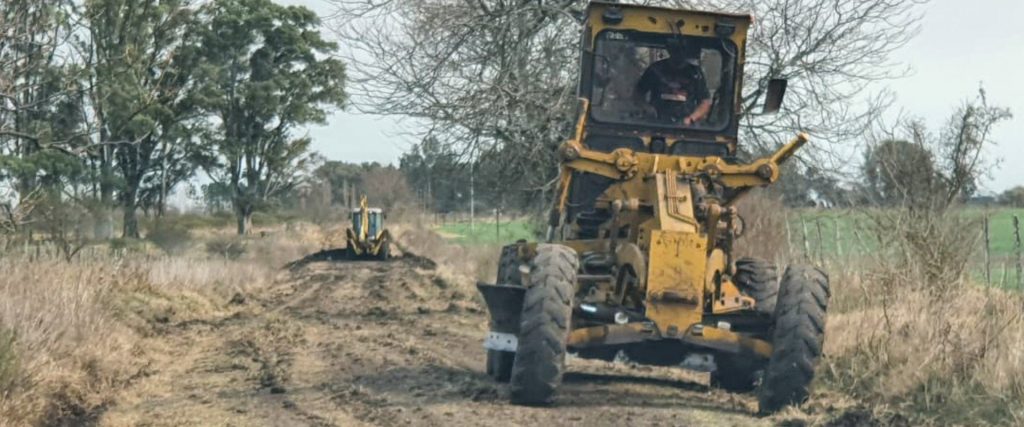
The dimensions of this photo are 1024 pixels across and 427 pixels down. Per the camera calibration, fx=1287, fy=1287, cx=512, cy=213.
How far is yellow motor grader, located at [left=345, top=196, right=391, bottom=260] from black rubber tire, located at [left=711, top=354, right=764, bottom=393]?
104 feet

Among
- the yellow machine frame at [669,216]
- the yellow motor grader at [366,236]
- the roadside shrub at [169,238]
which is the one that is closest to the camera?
the yellow machine frame at [669,216]

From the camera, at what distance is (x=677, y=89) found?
38.4 feet

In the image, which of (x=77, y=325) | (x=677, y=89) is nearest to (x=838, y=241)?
(x=677, y=89)

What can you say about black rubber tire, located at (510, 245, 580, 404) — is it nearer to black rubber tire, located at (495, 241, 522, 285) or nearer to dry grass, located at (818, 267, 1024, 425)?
black rubber tire, located at (495, 241, 522, 285)

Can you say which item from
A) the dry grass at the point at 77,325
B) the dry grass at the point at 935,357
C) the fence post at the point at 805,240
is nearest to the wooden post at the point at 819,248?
the fence post at the point at 805,240

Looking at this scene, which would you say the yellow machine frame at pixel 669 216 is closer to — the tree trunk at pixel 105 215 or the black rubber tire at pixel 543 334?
the black rubber tire at pixel 543 334

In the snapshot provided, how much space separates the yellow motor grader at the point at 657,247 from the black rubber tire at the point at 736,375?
20mm

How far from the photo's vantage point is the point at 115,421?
391 inches

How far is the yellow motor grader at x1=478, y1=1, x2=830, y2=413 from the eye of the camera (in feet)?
32.2

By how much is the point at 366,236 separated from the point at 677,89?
31.8 metres

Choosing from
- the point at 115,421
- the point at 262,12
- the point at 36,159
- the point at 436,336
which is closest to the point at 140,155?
the point at 262,12

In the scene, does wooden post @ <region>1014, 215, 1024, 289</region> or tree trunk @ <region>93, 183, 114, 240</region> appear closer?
wooden post @ <region>1014, 215, 1024, 289</region>

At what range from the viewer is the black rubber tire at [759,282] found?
11.0m

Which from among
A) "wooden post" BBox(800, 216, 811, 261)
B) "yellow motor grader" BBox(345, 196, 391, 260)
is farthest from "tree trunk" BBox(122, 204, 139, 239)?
"wooden post" BBox(800, 216, 811, 261)
